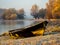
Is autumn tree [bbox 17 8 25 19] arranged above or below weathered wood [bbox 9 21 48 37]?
above

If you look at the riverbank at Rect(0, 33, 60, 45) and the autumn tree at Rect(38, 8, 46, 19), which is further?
the autumn tree at Rect(38, 8, 46, 19)

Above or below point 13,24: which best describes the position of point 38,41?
below

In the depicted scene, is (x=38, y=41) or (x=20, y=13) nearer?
(x=38, y=41)

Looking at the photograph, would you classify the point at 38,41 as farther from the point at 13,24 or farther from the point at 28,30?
the point at 13,24

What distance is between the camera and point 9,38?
200cm

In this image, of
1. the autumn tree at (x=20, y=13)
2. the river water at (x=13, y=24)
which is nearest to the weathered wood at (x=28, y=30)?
the river water at (x=13, y=24)

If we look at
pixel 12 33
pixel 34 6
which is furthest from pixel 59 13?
pixel 12 33

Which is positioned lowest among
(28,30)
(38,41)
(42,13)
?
(38,41)

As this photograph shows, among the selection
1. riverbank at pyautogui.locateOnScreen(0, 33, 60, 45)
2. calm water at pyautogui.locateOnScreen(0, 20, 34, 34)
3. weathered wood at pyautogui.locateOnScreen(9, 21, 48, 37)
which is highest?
calm water at pyautogui.locateOnScreen(0, 20, 34, 34)

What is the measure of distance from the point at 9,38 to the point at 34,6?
1.84ft

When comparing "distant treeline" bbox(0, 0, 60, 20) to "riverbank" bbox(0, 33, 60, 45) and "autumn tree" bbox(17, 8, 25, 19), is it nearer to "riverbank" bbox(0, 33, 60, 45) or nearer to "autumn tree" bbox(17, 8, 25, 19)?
"autumn tree" bbox(17, 8, 25, 19)

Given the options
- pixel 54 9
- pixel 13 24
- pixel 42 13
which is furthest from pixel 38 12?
pixel 13 24

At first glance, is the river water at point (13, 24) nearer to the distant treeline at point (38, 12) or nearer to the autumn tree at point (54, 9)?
the distant treeline at point (38, 12)

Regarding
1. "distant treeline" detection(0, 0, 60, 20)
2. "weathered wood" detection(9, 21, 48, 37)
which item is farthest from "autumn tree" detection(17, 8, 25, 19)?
"weathered wood" detection(9, 21, 48, 37)
